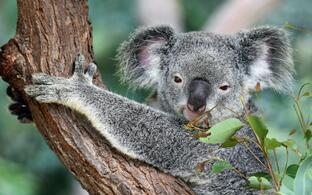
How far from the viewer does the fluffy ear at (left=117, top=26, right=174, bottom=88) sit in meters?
5.29

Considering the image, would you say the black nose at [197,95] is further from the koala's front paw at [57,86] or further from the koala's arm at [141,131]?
the koala's front paw at [57,86]

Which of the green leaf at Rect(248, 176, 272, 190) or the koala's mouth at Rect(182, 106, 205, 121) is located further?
the koala's mouth at Rect(182, 106, 205, 121)

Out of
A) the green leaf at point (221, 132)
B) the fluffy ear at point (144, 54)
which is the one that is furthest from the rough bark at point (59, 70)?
the fluffy ear at point (144, 54)

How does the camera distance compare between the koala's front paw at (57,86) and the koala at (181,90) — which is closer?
the koala's front paw at (57,86)

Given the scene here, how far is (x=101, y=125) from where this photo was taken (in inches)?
174

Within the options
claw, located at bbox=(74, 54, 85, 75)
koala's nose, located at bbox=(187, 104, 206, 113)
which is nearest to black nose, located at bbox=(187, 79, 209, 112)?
koala's nose, located at bbox=(187, 104, 206, 113)

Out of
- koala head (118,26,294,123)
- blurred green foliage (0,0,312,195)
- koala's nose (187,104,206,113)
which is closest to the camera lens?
koala's nose (187,104,206,113)

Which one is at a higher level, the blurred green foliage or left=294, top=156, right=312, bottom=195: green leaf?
left=294, top=156, right=312, bottom=195: green leaf

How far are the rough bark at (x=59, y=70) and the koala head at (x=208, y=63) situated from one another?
2.69 ft

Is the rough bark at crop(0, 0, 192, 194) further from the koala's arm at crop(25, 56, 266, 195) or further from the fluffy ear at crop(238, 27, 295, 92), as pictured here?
the fluffy ear at crop(238, 27, 295, 92)

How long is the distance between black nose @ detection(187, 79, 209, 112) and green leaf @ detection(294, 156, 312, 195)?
4.25ft

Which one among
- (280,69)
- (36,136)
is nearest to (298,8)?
(36,136)

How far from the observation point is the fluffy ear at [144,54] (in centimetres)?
529

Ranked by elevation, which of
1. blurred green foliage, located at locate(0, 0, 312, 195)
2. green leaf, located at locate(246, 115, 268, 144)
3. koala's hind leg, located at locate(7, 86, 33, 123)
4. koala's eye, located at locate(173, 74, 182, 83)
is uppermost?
green leaf, located at locate(246, 115, 268, 144)
